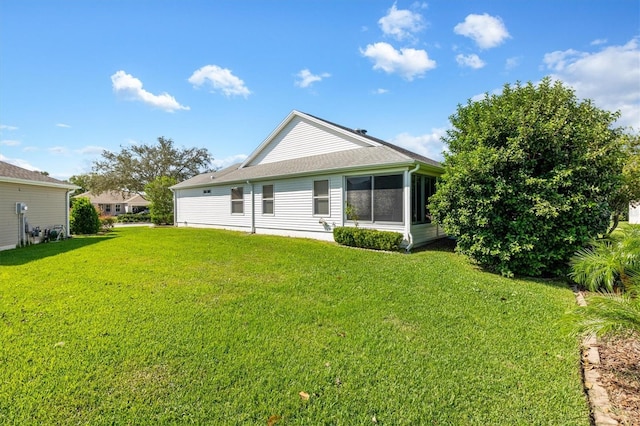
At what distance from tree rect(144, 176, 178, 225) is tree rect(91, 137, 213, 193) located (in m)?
15.7

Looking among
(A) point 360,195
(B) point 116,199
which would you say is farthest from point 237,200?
(B) point 116,199

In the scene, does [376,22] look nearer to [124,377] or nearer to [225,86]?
[225,86]

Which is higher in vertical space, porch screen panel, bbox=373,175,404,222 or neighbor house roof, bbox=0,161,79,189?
neighbor house roof, bbox=0,161,79,189

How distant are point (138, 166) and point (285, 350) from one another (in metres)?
43.3

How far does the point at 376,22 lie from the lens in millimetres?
10680

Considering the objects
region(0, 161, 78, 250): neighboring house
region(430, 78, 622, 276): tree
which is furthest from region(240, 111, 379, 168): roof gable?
region(0, 161, 78, 250): neighboring house

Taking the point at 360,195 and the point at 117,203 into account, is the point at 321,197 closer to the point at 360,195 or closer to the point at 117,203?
the point at 360,195

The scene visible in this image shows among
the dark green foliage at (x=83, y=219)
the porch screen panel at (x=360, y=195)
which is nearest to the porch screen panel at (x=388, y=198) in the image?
the porch screen panel at (x=360, y=195)

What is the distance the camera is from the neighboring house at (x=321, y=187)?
976cm

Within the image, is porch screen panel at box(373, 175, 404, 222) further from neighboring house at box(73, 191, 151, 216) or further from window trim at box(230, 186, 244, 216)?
neighboring house at box(73, 191, 151, 216)

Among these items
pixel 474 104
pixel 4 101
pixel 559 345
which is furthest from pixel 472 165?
pixel 4 101

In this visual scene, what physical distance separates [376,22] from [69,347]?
488 inches

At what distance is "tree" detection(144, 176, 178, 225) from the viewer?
2253 centimetres

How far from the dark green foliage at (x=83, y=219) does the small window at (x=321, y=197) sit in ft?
46.9
